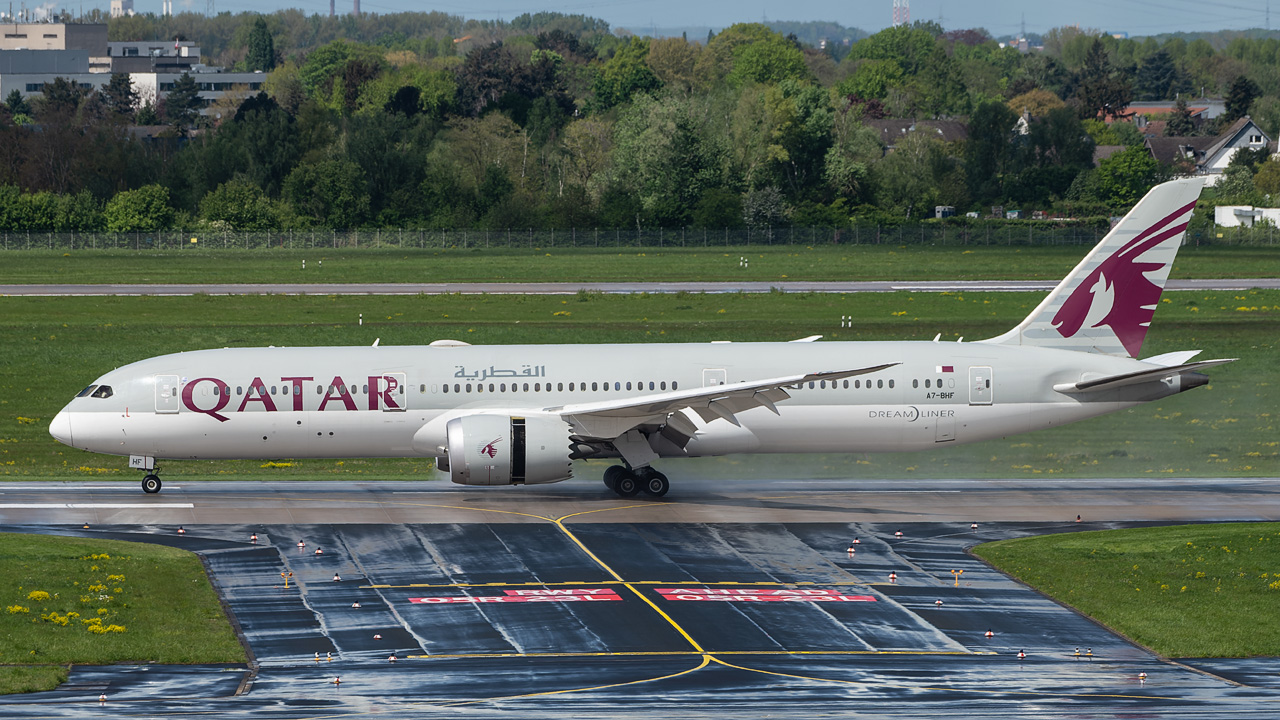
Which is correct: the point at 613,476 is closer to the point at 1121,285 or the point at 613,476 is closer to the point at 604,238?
the point at 1121,285

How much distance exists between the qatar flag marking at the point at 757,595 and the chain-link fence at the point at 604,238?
286 feet

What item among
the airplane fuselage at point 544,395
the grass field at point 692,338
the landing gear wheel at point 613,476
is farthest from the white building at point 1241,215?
the landing gear wheel at point 613,476

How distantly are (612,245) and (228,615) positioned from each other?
298 feet

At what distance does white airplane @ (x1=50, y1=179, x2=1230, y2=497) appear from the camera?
128 feet

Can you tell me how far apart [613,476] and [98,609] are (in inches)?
638

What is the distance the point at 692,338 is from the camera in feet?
219

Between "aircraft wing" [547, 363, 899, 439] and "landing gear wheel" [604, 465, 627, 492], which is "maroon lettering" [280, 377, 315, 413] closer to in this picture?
"aircraft wing" [547, 363, 899, 439]

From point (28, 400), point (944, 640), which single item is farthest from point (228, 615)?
point (28, 400)

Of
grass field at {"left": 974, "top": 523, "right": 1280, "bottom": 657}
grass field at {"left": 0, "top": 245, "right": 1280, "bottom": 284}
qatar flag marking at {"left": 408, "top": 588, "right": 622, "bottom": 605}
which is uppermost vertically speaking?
grass field at {"left": 0, "top": 245, "right": 1280, "bottom": 284}

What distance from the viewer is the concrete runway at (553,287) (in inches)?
3275

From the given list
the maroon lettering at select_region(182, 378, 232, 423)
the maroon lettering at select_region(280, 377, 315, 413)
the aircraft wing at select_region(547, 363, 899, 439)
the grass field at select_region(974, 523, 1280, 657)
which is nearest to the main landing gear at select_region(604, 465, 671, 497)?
the aircraft wing at select_region(547, 363, 899, 439)

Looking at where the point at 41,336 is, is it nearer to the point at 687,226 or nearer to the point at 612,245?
the point at 612,245

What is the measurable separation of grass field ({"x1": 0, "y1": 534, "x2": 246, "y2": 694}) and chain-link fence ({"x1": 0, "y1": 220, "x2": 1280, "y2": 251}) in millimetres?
83449

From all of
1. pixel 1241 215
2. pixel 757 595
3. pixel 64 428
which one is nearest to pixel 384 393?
pixel 64 428
